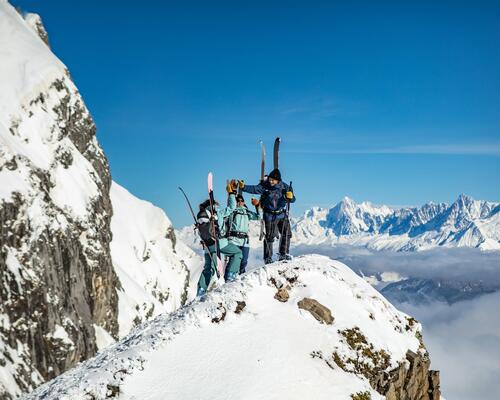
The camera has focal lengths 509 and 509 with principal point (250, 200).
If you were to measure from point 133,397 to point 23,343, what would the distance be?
49628 millimetres

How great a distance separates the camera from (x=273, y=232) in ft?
62.4

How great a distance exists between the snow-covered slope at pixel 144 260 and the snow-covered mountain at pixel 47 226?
1954 millimetres

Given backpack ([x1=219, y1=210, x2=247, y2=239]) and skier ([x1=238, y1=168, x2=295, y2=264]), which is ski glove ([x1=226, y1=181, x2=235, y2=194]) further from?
backpack ([x1=219, y1=210, x2=247, y2=239])

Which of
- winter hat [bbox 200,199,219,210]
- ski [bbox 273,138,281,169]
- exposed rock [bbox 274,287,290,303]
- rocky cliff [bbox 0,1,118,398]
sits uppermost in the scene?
rocky cliff [bbox 0,1,118,398]

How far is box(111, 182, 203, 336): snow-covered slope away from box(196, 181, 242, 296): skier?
9109cm

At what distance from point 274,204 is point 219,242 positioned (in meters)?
2.47

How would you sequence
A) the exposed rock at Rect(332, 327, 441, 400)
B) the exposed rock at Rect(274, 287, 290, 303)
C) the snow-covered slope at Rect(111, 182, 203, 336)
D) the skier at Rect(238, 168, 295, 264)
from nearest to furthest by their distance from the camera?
the exposed rock at Rect(332, 327, 441, 400)
the exposed rock at Rect(274, 287, 290, 303)
the skier at Rect(238, 168, 295, 264)
the snow-covered slope at Rect(111, 182, 203, 336)

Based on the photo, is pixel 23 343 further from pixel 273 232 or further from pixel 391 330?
pixel 391 330

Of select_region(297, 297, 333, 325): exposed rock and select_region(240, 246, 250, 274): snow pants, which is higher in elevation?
select_region(240, 246, 250, 274): snow pants

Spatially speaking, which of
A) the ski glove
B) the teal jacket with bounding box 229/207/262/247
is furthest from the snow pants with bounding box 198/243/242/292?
the ski glove

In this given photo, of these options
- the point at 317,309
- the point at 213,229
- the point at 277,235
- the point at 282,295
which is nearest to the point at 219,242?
the point at 213,229

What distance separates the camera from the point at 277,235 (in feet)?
63.3

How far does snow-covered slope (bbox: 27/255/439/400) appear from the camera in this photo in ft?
35.0

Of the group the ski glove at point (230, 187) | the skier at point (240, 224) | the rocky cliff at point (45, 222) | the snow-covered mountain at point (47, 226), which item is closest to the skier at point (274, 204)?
the ski glove at point (230, 187)
